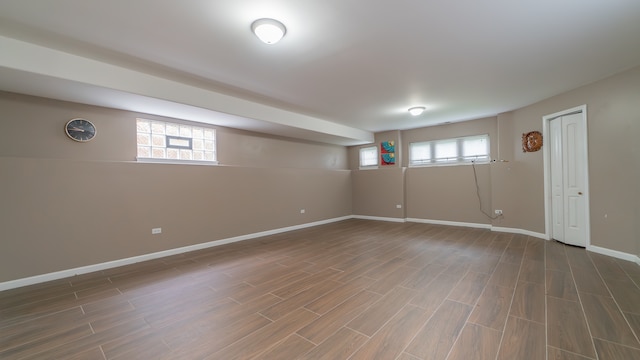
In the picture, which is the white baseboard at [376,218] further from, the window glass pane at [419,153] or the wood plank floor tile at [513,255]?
the wood plank floor tile at [513,255]

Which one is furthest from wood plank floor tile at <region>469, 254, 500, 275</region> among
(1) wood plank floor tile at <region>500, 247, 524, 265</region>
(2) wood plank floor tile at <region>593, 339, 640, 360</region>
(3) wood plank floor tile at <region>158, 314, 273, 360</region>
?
(3) wood plank floor tile at <region>158, 314, 273, 360</region>

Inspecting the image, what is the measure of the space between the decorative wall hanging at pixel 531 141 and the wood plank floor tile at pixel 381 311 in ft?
14.5

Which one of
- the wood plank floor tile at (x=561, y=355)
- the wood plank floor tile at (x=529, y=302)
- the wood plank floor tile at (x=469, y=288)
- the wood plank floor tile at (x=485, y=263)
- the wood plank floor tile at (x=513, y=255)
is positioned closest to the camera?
the wood plank floor tile at (x=561, y=355)

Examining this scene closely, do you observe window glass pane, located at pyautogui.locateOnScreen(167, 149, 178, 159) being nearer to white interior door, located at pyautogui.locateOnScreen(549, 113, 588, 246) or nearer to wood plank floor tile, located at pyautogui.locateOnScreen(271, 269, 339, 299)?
wood plank floor tile, located at pyautogui.locateOnScreen(271, 269, 339, 299)

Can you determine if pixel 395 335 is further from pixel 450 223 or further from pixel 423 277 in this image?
pixel 450 223

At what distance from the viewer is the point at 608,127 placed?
12.2 feet

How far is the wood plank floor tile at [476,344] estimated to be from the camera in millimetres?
1682

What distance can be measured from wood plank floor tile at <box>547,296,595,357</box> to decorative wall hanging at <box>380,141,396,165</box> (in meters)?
5.38

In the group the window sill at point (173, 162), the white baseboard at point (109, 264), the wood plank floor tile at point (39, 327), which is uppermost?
the window sill at point (173, 162)

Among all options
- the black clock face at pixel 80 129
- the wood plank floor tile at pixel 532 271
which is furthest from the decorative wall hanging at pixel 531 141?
the black clock face at pixel 80 129

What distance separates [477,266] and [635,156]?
268 centimetres

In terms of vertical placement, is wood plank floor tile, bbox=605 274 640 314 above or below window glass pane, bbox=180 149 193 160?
below

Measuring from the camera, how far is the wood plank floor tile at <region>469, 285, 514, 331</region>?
2.08 m

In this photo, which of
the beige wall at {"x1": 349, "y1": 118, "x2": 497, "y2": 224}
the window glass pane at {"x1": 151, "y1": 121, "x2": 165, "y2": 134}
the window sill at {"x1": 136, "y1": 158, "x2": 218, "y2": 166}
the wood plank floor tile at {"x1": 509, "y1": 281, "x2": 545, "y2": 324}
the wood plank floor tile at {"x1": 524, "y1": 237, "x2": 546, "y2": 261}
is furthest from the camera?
the beige wall at {"x1": 349, "y1": 118, "x2": 497, "y2": 224}
